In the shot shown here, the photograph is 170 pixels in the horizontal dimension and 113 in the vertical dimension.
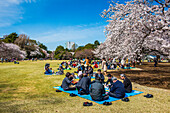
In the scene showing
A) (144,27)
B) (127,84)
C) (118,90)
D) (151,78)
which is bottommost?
(151,78)

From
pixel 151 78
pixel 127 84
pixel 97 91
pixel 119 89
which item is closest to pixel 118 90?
pixel 119 89

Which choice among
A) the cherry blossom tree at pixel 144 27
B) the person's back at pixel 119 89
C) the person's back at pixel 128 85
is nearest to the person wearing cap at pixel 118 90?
the person's back at pixel 119 89

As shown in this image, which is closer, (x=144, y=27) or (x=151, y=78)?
(x=144, y=27)

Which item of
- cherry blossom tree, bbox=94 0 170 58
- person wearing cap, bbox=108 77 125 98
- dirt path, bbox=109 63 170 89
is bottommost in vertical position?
dirt path, bbox=109 63 170 89

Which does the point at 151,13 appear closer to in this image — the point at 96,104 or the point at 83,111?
the point at 96,104

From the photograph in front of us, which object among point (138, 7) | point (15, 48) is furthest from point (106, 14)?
point (15, 48)

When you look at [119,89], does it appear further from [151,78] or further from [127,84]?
[151,78]

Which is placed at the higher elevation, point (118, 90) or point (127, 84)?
point (127, 84)

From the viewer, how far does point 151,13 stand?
471 inches

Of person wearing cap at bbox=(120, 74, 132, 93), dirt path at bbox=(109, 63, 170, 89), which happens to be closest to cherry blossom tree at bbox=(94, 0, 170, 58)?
dirt path at bbox=(109, 63, 170, 89)

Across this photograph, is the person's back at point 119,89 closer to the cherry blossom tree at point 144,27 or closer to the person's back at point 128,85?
the person's back at point 128,85

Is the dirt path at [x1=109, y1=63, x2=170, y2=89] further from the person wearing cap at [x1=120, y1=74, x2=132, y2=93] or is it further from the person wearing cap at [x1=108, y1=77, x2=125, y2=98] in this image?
the person wearing cap at [x1=108, y1=77, x2=125, y2=98]

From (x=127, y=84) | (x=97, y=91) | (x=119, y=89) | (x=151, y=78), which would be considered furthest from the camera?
(x=151, y=78)

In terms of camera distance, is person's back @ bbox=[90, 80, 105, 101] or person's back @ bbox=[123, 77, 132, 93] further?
person's back @ bbox=[123, 77, 132, 93]
